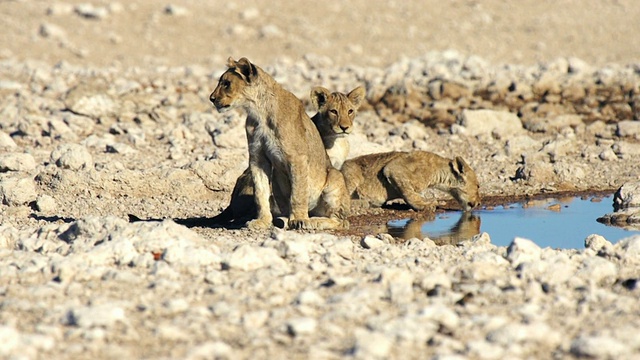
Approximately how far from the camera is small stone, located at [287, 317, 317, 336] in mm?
6320

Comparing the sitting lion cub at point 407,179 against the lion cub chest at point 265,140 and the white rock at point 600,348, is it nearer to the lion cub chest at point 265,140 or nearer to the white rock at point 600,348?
the lion cub chest at point 265,140

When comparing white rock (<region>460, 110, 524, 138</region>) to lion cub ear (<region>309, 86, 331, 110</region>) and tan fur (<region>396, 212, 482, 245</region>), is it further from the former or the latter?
lion cub ear (<region>309, 86, 331, 110</region>)

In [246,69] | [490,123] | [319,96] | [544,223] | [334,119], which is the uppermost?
[246,69]

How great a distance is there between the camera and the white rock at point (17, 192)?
1155 cm

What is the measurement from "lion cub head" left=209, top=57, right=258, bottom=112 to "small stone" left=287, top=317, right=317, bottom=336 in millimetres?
4332

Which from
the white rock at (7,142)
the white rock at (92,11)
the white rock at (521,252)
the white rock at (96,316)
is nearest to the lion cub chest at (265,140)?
the white rock at (521,252)

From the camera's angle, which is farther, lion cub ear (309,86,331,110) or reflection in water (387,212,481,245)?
lion cub ear (309,86,331,110)

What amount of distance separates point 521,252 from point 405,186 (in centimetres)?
452

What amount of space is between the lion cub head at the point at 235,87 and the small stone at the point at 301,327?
4.33 m

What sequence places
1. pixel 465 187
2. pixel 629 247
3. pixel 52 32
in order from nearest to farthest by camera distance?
pixel 629 247 → pixel 465 187 → pixel 52 32

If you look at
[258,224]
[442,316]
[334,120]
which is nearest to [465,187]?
[334,120]

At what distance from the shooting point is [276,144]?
10.4 metres

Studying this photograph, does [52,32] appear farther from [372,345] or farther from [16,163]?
[372,345]

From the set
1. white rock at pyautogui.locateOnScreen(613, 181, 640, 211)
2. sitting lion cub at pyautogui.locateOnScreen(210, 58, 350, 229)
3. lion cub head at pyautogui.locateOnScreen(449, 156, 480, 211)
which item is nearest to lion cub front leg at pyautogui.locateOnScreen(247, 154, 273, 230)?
sitting lion cub at pyautogui.locateOnScreen(210, 58, 350, 229)
